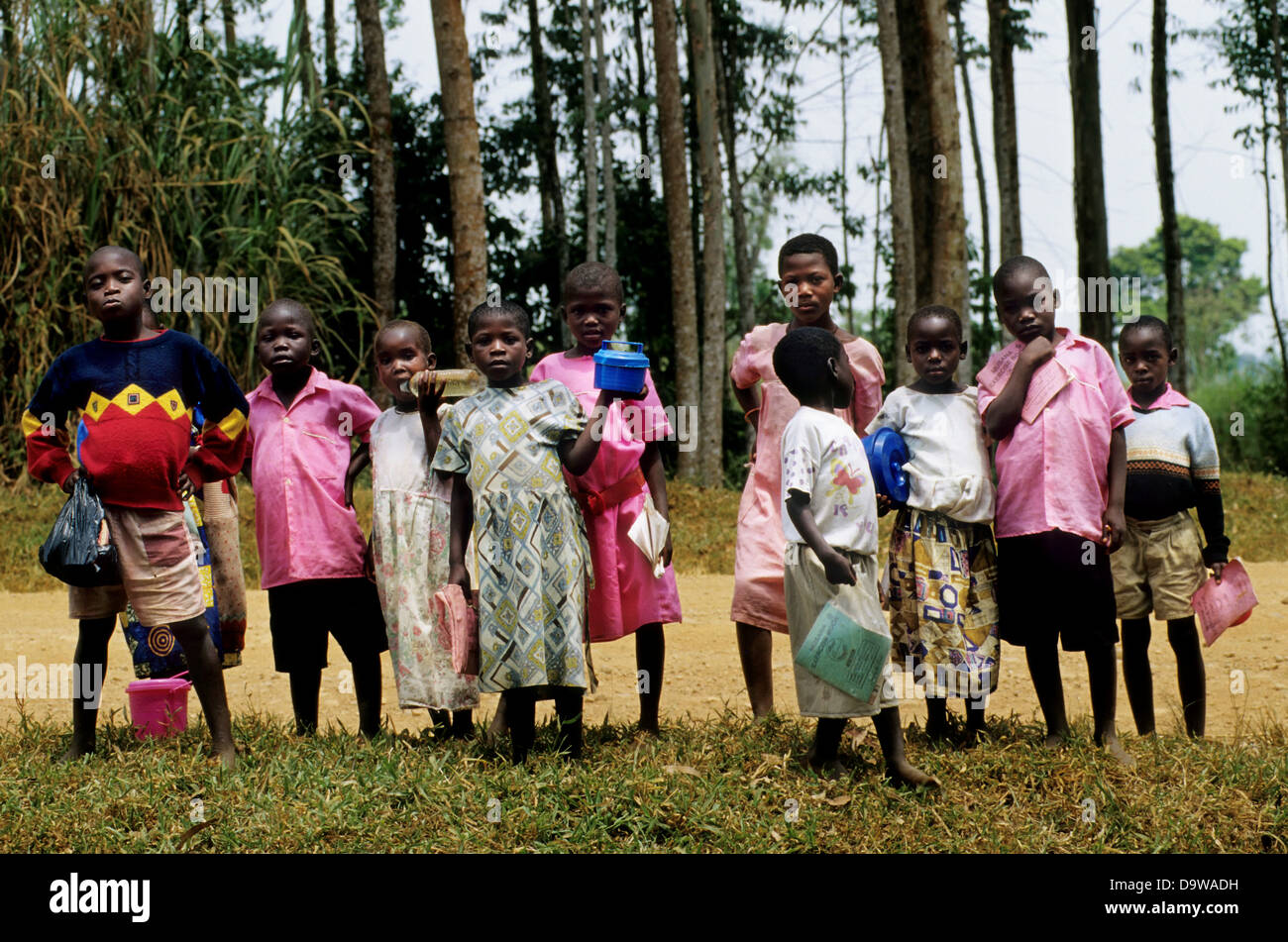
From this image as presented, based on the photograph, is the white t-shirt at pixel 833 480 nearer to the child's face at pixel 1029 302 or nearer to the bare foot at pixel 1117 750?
the child's face at pixel 1029 302

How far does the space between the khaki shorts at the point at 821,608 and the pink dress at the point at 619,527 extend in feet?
2.21

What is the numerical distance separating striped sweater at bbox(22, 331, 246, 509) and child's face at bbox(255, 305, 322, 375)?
0.26 meters

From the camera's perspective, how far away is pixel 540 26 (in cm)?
1998

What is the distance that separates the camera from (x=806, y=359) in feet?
12.6

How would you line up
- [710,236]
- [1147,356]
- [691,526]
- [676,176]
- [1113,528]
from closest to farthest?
[1113,528], [1147,356], [691,526], [676,176], [710,236]

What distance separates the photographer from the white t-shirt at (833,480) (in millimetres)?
3725

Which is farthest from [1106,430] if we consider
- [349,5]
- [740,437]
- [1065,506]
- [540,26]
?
[349,5]

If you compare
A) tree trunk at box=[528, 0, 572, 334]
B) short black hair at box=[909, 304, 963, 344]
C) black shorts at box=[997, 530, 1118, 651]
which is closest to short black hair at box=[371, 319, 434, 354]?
short black hair at box=[909, 304, 963, 344]

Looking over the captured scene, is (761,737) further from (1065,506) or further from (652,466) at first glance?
(1065,506)

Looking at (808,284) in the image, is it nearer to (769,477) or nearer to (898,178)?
(769,477)

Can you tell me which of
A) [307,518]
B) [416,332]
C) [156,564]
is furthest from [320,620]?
[416,332]

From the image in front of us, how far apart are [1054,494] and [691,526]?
22.9 ft

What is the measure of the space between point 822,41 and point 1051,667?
21744mm

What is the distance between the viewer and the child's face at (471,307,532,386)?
4082mm
